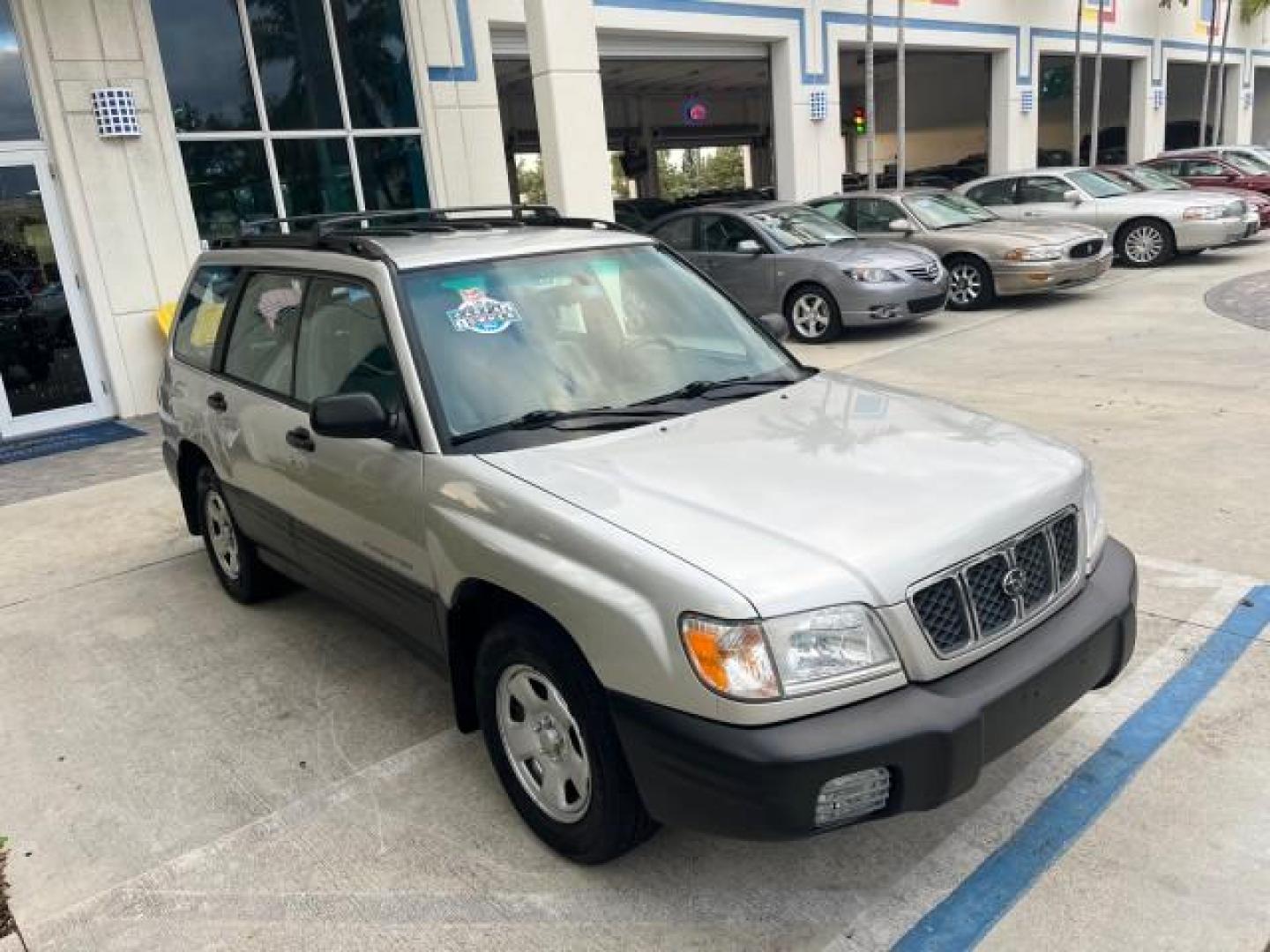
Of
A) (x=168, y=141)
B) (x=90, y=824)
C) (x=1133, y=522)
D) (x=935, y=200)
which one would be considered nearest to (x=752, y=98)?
(x=935, y=200)

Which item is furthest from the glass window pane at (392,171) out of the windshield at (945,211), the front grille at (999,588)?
the front grille at (999,588)

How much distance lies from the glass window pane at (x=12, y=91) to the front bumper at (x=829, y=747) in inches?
378

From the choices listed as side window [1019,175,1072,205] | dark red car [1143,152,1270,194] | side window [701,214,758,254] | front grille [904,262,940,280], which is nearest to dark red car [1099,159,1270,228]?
dark red car [1143,152,1270,194]

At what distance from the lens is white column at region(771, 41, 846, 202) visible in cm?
1678

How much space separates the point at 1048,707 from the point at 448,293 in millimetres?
2252

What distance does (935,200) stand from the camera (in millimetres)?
13422

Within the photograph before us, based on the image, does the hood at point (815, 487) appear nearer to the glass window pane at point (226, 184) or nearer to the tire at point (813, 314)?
the tire at point (813, 314)

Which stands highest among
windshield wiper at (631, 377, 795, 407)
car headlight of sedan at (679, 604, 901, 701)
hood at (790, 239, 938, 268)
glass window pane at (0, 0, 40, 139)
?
glass window pane at (0, 0, 40, 139)

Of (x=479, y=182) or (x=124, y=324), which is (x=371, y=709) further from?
(x=479, y=182)

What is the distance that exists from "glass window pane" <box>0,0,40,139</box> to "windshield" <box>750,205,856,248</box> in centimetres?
735

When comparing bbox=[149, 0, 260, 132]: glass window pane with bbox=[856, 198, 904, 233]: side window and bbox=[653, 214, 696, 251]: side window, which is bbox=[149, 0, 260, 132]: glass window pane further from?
bbox=[856, 198, 904, 233]: side window

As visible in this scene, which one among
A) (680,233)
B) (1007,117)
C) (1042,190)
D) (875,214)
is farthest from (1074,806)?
(1007,117)

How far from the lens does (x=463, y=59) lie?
38.9 feet

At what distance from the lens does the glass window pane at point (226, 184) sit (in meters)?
10.3
